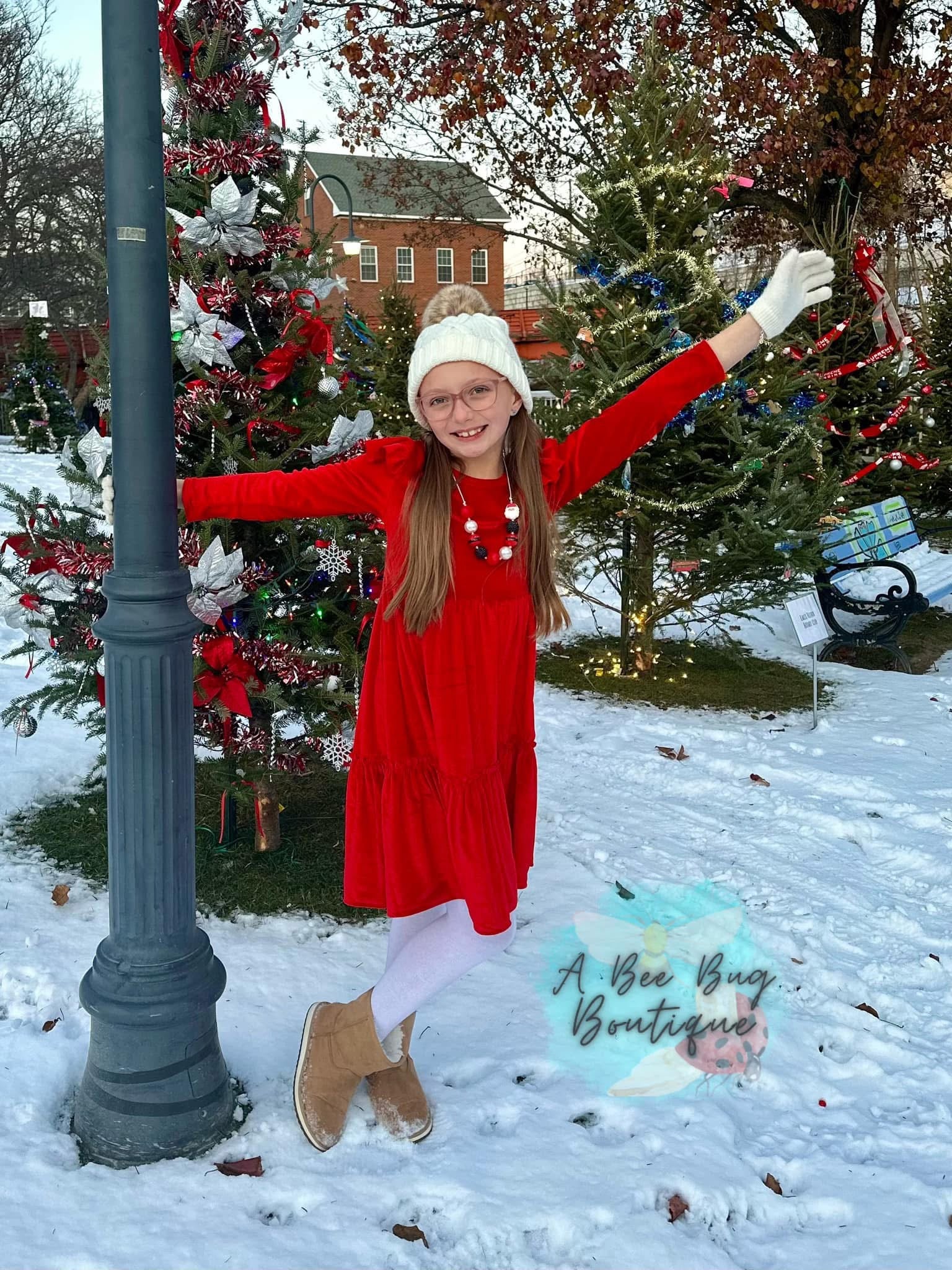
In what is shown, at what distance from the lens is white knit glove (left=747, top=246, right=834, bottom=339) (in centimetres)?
254

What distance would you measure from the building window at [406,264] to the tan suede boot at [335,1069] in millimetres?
39803

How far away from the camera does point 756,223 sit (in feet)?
50.1

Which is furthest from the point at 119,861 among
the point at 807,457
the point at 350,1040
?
the point at 807,457

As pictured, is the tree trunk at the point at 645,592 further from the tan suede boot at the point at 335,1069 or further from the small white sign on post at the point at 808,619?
the tan suede boot at the point at 335,1069

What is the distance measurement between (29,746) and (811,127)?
9014 mm

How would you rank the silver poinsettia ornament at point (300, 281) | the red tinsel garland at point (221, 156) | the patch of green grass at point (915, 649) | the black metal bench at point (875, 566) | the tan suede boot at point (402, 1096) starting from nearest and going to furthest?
1. the tan suede boot at point (402, 1096)
2. the red tinsel garland at point (221, 156)
3. the silver poinsettia ornament at point (300, 281)
4. the black metal bench at point (875, 566)
5. the patch of green grass at point (915, 649)

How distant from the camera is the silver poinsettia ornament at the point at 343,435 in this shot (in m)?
3.61

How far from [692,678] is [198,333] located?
485 centimetres

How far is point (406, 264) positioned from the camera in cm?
4056

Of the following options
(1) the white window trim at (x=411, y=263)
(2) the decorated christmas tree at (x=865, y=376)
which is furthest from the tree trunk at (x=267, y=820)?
(1) the white window trim at (x=411, y=263)

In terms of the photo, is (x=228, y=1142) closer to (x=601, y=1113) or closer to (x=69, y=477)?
(x=601, y=1113)

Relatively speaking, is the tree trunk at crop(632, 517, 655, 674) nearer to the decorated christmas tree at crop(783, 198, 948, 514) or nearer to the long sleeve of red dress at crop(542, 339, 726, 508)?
the decorated christmas tree at crop(783, 198, 948, 514)

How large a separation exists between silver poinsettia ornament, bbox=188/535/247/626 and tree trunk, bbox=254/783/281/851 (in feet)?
3.15

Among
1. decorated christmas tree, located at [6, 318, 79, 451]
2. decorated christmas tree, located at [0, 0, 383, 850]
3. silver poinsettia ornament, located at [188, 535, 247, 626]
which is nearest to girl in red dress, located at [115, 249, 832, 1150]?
silver poinsettia ornament, located at [188, 535, 247, 626]
